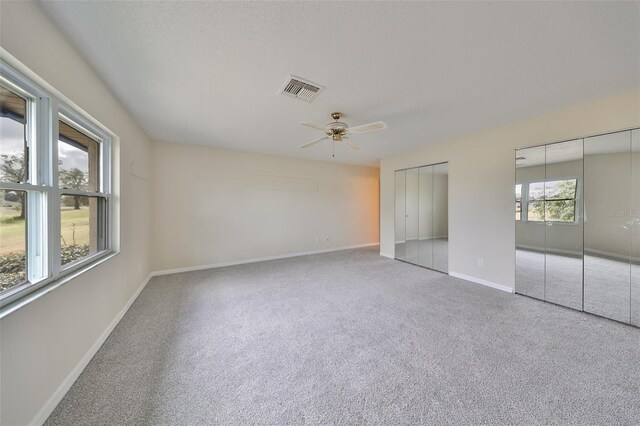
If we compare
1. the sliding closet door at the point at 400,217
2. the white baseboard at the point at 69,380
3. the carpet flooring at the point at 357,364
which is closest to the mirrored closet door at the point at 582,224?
the carpet flooring at the point at 357,364

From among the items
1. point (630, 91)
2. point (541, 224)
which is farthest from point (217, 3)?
point (541, 224)

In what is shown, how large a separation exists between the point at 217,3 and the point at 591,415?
339cm

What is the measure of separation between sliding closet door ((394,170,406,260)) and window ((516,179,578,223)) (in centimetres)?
213

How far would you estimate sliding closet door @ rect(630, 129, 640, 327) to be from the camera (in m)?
2.35

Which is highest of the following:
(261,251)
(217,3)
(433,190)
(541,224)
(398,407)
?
(217,3)

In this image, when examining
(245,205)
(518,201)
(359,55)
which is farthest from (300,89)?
(518,201)

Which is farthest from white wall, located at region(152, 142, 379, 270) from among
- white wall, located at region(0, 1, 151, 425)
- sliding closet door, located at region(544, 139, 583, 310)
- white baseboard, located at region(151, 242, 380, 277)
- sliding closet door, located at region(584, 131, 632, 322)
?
sliding closet door, located at region(584, 131, 632, 322)

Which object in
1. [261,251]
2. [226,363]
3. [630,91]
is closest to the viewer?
[226,363]

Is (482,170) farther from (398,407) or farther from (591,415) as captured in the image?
(398,407)

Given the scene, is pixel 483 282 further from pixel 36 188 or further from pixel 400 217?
pixel 36 188

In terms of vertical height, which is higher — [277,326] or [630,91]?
[630,91]

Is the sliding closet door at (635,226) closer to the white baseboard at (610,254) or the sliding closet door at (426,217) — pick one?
the white baseboard at (610,254)

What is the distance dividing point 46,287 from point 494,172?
5054mm

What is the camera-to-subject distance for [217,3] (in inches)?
53.2
